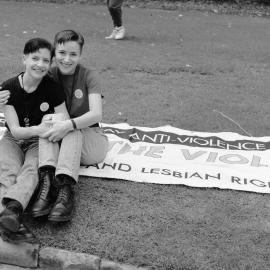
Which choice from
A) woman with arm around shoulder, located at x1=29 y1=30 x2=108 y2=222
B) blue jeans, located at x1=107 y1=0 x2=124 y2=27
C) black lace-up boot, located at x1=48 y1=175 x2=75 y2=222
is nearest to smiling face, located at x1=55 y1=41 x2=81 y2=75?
woman with arm around shoulder, located at x1=29 y1=30 x2=108 y2=222

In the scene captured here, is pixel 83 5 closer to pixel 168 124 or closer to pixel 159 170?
pixel 168 124

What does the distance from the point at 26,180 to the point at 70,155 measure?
1.20 ft

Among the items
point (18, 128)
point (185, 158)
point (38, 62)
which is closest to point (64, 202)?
point (18, 128)

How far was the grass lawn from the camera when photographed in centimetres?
325

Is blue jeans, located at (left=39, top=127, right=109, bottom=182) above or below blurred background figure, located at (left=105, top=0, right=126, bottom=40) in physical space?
above

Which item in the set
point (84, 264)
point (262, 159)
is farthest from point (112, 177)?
point (262, 159)

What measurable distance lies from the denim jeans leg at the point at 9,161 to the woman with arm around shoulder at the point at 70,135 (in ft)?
0.72

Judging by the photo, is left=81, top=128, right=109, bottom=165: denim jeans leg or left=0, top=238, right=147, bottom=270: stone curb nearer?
left=0, top=238, right=147, bottom=270: stone curb

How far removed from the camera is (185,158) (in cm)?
459

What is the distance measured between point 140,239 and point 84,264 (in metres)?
0.40

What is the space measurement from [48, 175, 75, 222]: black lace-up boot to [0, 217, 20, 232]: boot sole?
252 millimetres

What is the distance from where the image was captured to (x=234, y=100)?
254 inches

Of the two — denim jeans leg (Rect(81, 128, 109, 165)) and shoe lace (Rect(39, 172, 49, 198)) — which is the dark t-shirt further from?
shoe lace (Rect(39, 172, 49, 198))

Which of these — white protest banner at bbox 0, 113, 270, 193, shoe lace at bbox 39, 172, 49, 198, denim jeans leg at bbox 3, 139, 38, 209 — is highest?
denim jeans leg at bbox 3, 139, 38, 209
